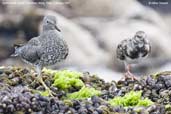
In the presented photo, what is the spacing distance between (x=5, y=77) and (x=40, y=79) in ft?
1.43

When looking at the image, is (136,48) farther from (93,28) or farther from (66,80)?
(93,28)

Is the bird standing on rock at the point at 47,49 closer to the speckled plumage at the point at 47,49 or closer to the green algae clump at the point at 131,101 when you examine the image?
the speckled plumage at the point at 47,49

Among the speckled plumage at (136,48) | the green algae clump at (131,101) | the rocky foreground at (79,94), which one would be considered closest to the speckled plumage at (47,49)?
the rocky foreground at (79,94)

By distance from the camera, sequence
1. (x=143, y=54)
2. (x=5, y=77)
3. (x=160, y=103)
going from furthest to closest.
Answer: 1. (x=143, y=54)
2. (x=5, y=77)
3. (x=160, y=103)

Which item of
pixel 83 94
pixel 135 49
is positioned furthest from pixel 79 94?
pixel 135 49

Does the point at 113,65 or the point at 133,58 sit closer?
the point at 133,58

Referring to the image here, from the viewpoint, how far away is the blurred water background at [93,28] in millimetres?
11680

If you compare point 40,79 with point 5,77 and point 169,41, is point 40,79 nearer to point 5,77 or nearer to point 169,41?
point 5,77

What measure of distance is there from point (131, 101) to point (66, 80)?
803 mm

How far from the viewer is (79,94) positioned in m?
8.28

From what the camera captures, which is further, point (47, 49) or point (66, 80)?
point (66, 80)

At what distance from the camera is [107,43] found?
11797 millimetres

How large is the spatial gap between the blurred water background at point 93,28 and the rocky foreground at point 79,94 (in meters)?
2.55

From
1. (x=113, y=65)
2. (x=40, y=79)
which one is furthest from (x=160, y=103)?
(x=113, y=65)
